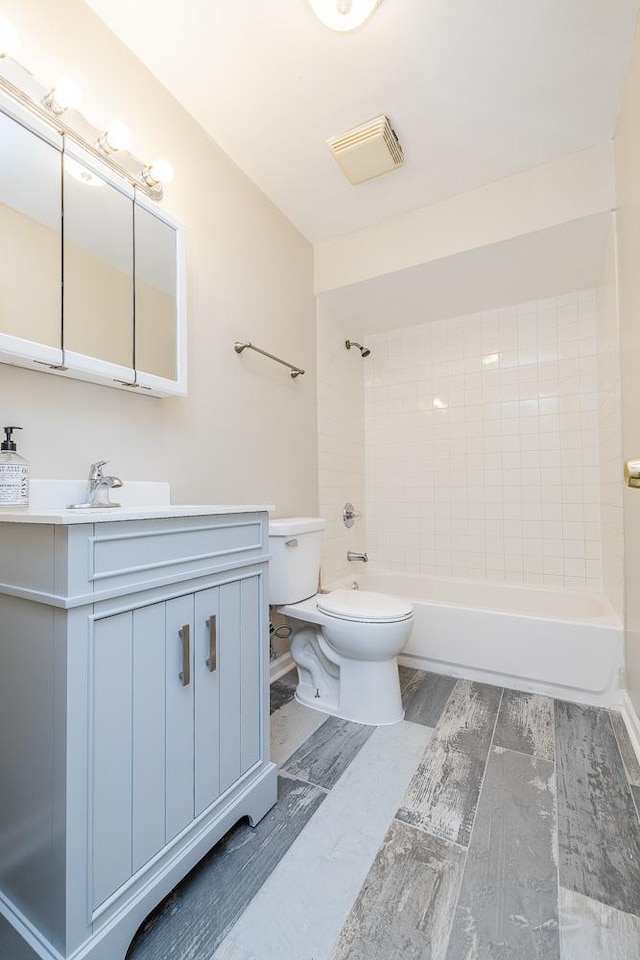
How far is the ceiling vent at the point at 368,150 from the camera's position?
1.72 m

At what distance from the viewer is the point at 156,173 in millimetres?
1389

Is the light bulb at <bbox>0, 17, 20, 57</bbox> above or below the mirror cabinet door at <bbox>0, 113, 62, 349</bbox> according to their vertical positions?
above

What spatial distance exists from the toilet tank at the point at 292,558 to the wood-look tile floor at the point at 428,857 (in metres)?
0.53

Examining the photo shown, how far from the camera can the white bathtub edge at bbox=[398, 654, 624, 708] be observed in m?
1.79

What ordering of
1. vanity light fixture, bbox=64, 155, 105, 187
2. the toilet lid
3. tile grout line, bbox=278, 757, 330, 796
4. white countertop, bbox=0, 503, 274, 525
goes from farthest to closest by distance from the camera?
the toilet lid
tile grout line, bbox=278, 757, 330, 796
vanity light fixture, bbox=64, 155, 105, 187
white countertop, bbox=0, 503, 274, 525

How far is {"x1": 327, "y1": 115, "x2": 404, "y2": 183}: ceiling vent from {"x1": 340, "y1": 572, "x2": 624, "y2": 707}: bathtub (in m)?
2.05

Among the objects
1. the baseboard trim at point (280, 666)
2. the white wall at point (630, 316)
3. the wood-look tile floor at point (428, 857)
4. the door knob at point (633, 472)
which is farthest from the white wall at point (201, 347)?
the white wall at point (630, 316)

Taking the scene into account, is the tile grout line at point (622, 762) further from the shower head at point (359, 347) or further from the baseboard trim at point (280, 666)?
the shower head at point (359, 347)

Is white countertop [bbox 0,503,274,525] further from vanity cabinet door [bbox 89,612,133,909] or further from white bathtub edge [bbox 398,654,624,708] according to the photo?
white bathtub edge [bbox 398,654,624,708]

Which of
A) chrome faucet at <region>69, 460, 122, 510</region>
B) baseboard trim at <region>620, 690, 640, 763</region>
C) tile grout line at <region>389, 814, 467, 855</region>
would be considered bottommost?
tile grout line at <region>389, 814, 467, 855</region>

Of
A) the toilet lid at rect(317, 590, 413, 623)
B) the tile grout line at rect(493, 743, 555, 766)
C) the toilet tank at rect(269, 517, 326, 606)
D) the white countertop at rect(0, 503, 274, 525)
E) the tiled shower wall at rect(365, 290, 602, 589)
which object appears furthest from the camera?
the tiled shower wall at rect(365, 290, 602, 589)

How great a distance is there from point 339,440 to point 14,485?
77.9 inches

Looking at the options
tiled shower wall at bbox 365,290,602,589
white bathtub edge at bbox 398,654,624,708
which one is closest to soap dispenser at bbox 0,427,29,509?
white bathtub edge at bbox 398,654,624,708

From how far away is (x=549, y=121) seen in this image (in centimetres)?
169
